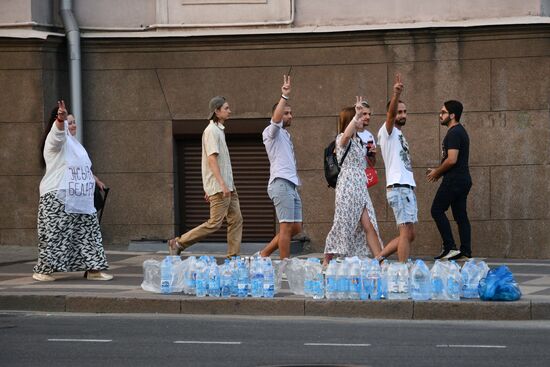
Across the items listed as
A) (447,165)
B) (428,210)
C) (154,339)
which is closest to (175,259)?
(154,339)

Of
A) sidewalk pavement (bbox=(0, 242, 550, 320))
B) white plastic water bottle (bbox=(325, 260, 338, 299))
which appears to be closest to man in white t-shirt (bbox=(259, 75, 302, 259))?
sidewalk pavement (bbox=(0, 242, 550, 320))

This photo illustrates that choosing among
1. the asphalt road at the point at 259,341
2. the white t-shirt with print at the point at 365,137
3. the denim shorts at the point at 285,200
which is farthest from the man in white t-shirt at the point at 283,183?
the asphalt road at the point at 259,341

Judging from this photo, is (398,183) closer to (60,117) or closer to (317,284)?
(317,284)

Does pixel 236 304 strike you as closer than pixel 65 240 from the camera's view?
Yes

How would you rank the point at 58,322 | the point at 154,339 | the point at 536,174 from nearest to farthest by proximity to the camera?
the point at 154,339
the point at 58,322
the point at 536,174

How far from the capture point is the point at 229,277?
12391mm

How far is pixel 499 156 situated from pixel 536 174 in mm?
500

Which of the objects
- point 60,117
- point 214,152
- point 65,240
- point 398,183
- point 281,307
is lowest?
point 281,307

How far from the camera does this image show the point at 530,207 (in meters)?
17.2

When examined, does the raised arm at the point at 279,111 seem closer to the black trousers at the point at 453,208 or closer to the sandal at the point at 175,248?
the sandal at the point at 175,248

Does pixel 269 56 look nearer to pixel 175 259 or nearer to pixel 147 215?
pixel 147 215

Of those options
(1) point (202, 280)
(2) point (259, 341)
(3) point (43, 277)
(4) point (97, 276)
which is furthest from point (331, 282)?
(3) point (43, 277)

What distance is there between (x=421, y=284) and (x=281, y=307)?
1213 millimetres

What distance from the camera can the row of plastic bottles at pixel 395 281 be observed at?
39.4ft
